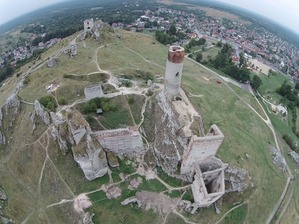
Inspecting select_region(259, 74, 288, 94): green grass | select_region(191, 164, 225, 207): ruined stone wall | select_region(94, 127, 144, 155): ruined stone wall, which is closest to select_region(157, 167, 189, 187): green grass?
select_region(191, 164, 225, 207): ruined stone wall

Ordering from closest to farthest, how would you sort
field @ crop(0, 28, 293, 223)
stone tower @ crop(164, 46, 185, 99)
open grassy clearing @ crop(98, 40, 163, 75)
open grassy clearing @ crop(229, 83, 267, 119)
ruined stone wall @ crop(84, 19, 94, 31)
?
stone tower @ crop(164, 46, 185, 99) < field @ crop(0, 28, 293, 223) < open grassy clearing @ crop(98, 40, 163, 75) < open grassy clearing @ crop(229, 83, 267, 119) < ruined stone wall @ crop(84, 19, 94, 31)

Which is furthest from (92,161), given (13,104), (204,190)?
(13,104)

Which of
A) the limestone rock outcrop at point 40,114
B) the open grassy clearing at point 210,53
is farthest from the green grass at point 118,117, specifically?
the open grassy clearing at point 210,53

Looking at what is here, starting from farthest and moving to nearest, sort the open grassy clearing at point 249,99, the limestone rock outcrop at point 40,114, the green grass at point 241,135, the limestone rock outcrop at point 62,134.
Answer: the open grassy clearing at point 249,99 → the limestone rock outcrop at point 40,114 → the green grass at point 241,135 → the limestone rock outcrop at point 62,134

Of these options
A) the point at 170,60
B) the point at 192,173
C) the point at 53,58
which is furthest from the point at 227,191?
the point at 53,58

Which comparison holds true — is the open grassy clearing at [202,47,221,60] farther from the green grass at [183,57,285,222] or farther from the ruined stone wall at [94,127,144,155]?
the ruined stone wall at [94,127,144,155]

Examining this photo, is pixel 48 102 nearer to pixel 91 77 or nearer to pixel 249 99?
pixel 91 77

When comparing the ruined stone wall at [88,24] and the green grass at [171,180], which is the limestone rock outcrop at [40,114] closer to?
the green grass at [171,180]
